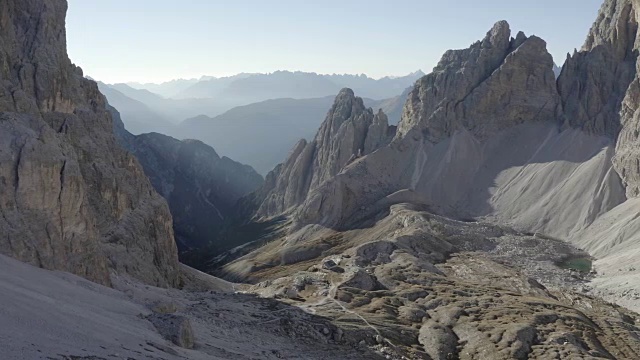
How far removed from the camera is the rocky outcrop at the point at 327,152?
140 m

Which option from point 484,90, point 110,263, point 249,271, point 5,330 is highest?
point 484,90

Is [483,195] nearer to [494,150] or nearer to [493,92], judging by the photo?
[494,150]

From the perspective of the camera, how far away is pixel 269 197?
16025 cm

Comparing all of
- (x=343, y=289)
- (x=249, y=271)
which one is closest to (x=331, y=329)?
(x=343, y=289)

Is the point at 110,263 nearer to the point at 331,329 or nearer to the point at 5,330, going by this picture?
the point at 331,329

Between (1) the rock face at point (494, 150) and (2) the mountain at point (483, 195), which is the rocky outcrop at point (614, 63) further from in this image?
(1) the rock face at point (494, 150)

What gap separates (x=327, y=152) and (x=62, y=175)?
364ft

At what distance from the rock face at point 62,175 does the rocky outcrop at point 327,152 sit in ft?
240

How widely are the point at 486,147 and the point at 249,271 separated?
55.3 metres

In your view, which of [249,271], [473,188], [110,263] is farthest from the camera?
[473,188]

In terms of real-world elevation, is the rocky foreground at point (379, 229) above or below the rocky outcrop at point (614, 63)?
below

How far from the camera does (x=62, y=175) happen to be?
137ft

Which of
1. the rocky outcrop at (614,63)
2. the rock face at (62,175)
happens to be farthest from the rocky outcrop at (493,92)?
the rock face at (62,175)

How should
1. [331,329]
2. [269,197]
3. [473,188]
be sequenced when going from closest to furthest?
[331,329] → [473,188] → [269,197]
